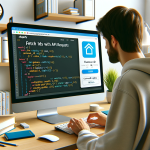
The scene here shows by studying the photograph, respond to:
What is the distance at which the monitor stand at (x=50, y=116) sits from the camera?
1136 millimetres

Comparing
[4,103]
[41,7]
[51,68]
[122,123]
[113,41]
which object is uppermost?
[41,7]

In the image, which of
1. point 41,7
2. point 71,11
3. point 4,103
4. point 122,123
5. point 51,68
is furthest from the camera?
point 71,11

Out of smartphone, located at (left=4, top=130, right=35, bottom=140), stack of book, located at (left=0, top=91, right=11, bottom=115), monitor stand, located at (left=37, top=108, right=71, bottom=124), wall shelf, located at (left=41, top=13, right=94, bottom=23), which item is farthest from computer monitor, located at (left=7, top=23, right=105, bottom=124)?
wall shelf, located at (left=41, top=13, right=94, bottom=23)

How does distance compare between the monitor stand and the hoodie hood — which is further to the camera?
A: the monitor stand

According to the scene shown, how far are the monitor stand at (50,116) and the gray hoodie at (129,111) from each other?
460 mm

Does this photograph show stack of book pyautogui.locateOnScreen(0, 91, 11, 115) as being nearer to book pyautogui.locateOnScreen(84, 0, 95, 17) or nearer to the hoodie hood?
book pyautogui.locateOnScreen(84, 0, 95, 17)

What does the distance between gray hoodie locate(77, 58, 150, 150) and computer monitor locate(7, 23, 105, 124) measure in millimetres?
510

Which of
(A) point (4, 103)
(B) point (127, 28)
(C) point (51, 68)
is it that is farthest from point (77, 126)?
(A) point (4, 103)

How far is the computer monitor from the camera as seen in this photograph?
41.1 inches

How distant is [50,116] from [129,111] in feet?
2.21

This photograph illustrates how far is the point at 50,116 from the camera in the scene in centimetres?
122

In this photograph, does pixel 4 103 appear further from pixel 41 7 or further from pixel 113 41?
pixel 113 41

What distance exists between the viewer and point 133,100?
25.6 inches

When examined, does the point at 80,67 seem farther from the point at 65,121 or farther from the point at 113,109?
the point at 113,109
